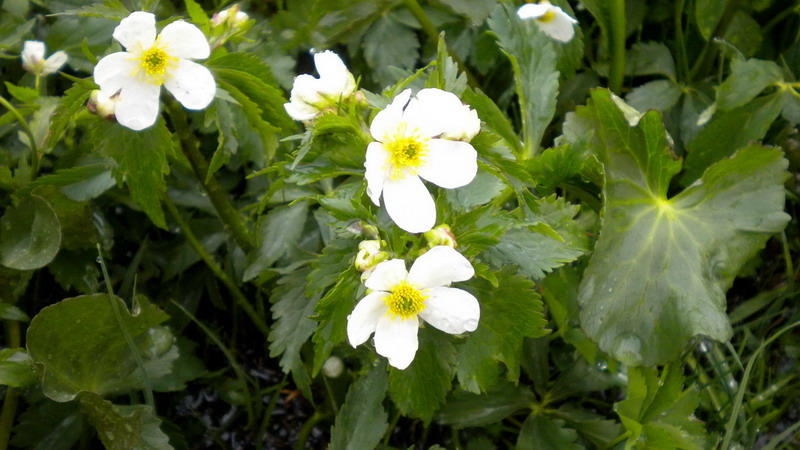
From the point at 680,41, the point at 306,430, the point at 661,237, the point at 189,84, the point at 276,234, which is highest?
the point at 189,84

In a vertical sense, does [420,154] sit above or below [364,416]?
above

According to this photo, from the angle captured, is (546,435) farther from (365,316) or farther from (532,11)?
(532,11)

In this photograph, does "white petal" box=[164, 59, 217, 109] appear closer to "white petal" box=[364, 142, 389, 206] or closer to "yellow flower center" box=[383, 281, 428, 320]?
"white petal" box=[364, 142, 389, 206]

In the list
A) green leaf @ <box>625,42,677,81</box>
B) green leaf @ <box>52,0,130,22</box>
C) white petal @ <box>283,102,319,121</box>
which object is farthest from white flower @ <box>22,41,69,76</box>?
green leaf @ <box>625,42,677,81</box>

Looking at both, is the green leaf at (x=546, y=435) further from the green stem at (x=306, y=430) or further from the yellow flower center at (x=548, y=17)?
the yellow flower center at (x=548, y=17)

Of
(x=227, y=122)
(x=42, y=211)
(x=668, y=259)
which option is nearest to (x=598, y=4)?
(x=668, y=259)

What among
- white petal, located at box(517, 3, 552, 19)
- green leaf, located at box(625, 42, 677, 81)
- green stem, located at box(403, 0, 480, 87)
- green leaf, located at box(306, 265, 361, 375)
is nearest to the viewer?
green leaf, located at box(306, 265, 361, 375)

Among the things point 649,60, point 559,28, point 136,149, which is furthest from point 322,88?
point 649,60
